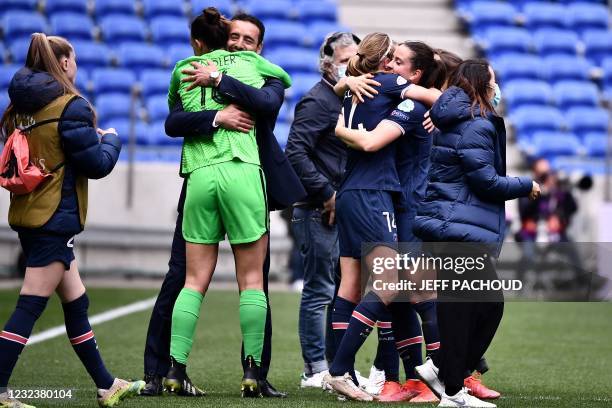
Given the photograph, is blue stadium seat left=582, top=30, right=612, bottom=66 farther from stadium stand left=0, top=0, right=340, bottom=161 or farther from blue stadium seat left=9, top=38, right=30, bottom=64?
blue stadium seat left=9, top=38, right=30, bottom=64

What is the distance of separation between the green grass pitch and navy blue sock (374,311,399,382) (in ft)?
1.25

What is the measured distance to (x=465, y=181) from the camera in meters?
5.77

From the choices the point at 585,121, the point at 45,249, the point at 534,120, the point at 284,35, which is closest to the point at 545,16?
the point at 585,121

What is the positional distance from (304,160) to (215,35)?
1168 millimetres

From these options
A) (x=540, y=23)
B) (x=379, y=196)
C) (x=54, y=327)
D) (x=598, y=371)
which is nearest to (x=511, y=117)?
(x=540, y=23)

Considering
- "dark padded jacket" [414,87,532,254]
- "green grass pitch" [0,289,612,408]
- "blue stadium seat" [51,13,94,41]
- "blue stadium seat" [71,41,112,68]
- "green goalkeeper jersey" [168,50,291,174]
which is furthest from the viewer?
"blue stadium seat" [51,13,94,41]

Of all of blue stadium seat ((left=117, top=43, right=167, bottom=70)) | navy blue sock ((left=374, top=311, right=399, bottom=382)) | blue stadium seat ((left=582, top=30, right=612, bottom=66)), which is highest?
blue stadium seat ((left=582, top=30, right=612, bottom=66))

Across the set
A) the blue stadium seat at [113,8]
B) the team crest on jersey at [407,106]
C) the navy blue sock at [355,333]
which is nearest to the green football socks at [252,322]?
the navy blue sock at [355,333]

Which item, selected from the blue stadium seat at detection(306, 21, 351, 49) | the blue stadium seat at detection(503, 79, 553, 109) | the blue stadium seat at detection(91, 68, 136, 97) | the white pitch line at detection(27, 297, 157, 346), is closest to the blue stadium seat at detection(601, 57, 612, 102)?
the blue stadium seat at detection(503, 79, 553, 109)

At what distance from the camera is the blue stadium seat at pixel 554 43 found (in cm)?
2181

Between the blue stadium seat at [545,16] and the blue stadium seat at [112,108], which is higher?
the blue stadium seat at [545,16]

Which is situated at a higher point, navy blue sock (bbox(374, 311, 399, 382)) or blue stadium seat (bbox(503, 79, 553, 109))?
blue stadium seat (bbox(503, 79, 553, 109))

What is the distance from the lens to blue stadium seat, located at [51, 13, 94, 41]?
20.5 meters

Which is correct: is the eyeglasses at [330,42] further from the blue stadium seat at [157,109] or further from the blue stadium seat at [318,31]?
the blue stadium seat at [318,31]
